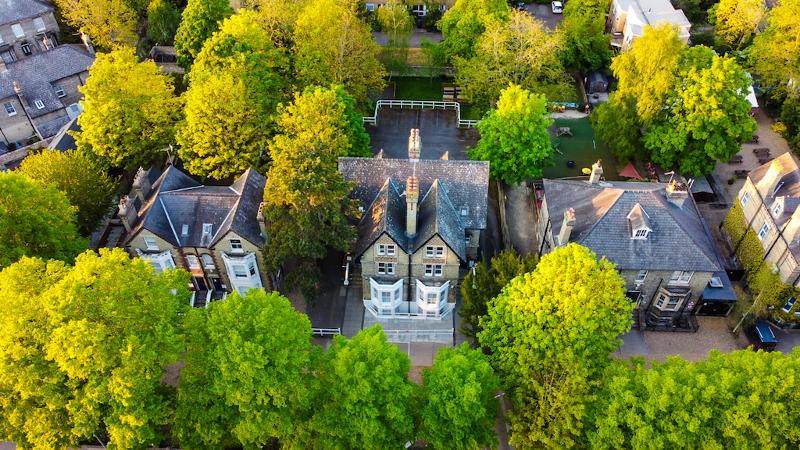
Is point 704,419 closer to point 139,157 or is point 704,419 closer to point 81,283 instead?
point 81,283

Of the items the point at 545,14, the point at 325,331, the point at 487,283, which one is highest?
the point at 487,283

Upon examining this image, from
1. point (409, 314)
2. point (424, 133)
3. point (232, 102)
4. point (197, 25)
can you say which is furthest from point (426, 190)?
point (197, 25)

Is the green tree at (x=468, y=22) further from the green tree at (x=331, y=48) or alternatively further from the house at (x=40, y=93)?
the house at (x=40, y=93)

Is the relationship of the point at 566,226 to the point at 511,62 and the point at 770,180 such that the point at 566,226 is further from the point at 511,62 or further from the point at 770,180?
the point at 511,62

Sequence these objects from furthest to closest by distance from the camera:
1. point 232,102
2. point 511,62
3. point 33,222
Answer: point 511,62
point 232,102
point 33,222

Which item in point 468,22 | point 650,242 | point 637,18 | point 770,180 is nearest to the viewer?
point 650,242

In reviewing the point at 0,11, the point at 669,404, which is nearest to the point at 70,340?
→ the point at 669,404

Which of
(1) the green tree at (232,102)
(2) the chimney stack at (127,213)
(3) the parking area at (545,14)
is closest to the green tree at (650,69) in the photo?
(3) the parking area at (545,14)
